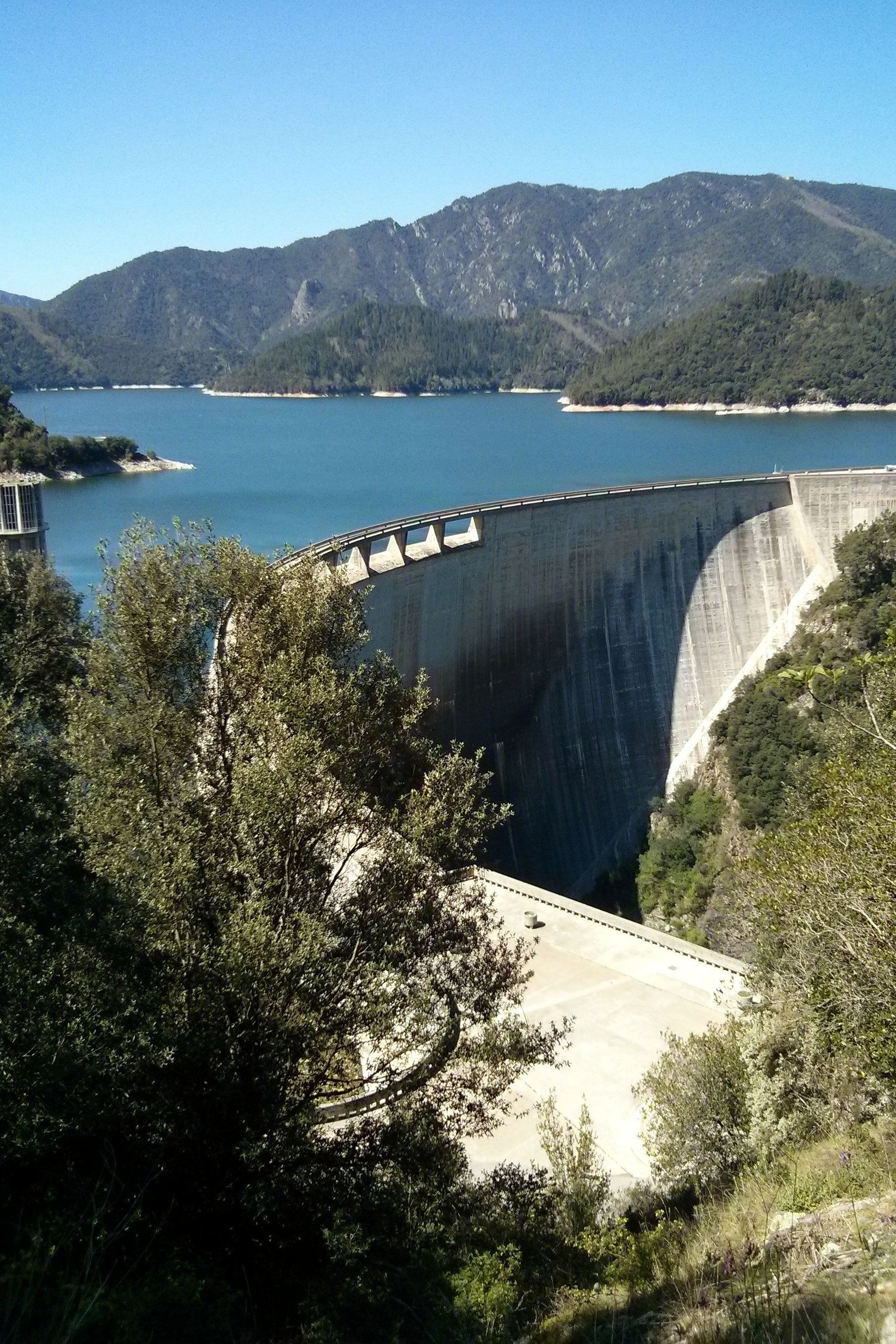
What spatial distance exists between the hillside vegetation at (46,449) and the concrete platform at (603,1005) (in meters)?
51.2

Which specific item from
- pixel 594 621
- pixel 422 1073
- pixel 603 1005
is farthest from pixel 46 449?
pixel 422 1073

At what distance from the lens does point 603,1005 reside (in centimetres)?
1138

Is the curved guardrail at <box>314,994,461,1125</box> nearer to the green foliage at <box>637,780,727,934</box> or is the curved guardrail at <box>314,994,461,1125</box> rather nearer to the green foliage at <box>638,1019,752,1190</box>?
the green foliage at <box>638,1019,752,1190</box>

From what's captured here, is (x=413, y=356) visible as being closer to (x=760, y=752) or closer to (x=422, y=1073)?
(x=760, y=752)

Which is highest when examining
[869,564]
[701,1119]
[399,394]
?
[399,394]

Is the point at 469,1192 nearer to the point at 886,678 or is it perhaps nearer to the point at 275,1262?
the point at 275,1262

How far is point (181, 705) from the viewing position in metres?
8.03

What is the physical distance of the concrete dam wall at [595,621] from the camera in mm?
20703

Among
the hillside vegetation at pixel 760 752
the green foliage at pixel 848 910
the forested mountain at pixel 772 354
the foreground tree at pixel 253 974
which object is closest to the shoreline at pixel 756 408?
the forested mountain at pixel 772 354

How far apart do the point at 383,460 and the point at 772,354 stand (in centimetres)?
4682

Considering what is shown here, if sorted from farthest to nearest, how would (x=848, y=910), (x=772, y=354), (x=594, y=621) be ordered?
(x=772, y=354), (x=594, y=621), (x=848, y=910)

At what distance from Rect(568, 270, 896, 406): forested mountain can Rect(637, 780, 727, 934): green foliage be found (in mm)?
75480

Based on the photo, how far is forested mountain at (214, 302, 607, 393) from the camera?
148250 millimetres

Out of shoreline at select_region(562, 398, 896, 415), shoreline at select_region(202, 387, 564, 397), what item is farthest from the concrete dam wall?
shoreline at select_region(202, 387, 564, 397)
